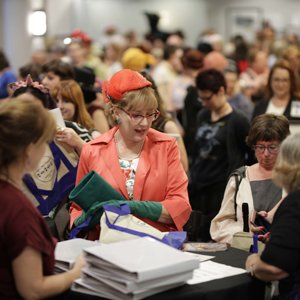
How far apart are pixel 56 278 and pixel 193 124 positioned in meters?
4.66

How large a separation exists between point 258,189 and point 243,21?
680 inches

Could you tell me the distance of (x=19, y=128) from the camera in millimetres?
2484

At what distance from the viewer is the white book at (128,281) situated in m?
2.55

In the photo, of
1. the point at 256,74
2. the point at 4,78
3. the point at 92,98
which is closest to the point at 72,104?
the point at 92,98

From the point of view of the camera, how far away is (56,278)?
8.55 feet

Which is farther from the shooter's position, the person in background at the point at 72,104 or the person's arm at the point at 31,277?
the person in background at the point at 72,104

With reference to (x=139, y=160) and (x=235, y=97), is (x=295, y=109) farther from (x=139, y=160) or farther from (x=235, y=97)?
(x=139, y=160)

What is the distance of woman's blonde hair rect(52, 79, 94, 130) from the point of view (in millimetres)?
4898

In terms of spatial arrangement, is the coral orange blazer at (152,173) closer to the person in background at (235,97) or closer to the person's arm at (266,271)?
the person's arm at (266,271)

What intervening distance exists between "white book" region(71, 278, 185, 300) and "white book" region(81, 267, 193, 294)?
0.04ft

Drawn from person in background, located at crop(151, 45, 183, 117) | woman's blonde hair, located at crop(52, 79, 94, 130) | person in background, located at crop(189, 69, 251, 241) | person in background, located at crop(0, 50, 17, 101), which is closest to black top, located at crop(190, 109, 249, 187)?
person in background, located at crop(189, 69, 251, 241)

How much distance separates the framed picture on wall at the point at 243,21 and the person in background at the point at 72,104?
15.7 m

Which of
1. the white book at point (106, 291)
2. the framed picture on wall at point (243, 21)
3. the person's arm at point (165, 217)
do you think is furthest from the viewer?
the framed picture on wall at point (243, 21)

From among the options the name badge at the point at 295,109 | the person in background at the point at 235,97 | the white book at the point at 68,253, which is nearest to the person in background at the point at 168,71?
the person in background at the point at 235,97
